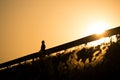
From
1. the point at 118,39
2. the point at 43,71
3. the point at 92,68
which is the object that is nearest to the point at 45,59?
the point at 43,71

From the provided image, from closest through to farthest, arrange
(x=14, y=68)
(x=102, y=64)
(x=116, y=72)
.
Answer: (x=116, y=72)
(x=102, y=64)
(x=14, y=68)

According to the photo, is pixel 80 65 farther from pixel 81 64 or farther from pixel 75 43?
pixel 75 43

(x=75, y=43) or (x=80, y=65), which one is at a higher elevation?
(x=75, y=43)

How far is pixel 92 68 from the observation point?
3.38 m

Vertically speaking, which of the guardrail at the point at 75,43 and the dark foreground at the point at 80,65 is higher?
the guardrail at the point at 75,43

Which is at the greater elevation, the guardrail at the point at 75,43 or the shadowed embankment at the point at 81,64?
the guardrail at the point at 75,43

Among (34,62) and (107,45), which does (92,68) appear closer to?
(107,45)

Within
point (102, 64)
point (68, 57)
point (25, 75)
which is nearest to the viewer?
point (102, 64)

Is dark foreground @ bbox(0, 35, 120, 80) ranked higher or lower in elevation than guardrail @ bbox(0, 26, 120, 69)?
lower

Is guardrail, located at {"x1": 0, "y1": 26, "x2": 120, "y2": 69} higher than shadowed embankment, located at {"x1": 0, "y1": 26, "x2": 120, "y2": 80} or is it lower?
higher

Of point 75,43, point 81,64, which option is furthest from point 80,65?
point 75,43

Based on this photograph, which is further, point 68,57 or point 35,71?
point 35,71

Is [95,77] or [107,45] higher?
[107,45]

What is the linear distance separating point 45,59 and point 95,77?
1534 mm
